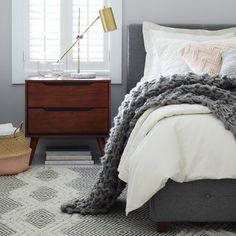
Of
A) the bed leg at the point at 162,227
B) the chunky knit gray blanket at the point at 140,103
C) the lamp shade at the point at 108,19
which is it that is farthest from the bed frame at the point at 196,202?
the lamp shade at the point at 108,19

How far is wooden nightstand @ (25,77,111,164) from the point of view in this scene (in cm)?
402

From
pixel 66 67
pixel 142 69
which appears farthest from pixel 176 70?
pixel 66 67

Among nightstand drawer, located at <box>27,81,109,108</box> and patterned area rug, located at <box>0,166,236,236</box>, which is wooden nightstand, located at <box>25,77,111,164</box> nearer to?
nightstand drawer, located at <box>27,81,109,108</box>

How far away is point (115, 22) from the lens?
4285 millimetres

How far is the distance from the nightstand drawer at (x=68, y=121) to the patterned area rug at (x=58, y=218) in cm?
56

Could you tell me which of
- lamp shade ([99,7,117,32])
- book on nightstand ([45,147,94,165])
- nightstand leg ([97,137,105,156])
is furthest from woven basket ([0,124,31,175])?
lamp shade ([99,7,117,32])

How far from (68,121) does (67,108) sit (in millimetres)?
97

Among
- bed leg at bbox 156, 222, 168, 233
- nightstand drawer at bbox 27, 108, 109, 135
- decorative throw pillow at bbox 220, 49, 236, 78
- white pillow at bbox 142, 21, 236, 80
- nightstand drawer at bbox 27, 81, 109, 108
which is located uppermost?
white pillow at bbox 142, 21, 236, 80

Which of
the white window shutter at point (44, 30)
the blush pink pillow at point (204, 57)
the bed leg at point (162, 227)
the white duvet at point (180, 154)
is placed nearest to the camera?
the white duvet at point (180, 154)

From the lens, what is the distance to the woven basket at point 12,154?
3725 mm

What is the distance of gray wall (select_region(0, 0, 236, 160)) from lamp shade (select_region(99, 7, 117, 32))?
38cm

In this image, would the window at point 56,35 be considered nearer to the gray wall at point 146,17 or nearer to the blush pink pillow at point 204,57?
the gray wall at point 146,17

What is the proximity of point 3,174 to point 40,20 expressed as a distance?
53.5 inches

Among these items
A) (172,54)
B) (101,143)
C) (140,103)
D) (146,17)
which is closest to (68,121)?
(101,143)
